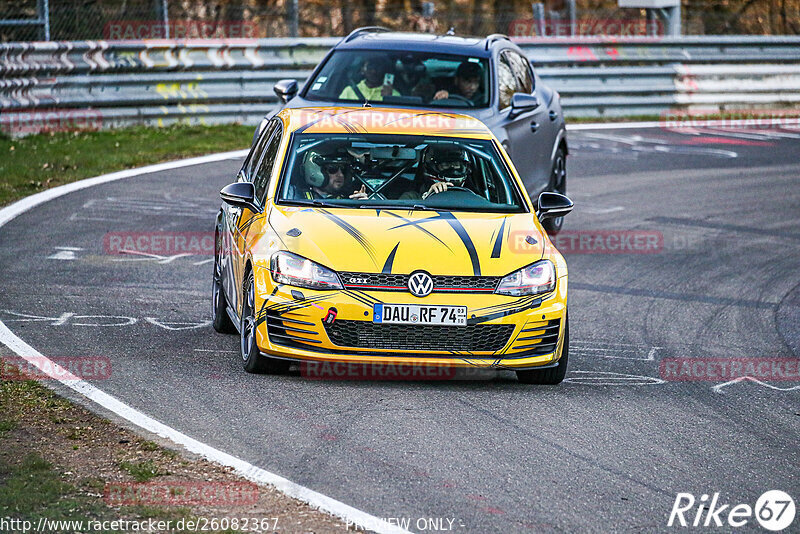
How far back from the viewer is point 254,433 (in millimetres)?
6613

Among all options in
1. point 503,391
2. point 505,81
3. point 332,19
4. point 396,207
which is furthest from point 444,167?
point 332,19

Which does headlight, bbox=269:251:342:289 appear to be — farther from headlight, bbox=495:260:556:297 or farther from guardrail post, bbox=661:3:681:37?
guardrail post, bbox=661:3:681:37

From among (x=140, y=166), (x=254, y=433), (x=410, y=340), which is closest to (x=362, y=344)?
(x=410, y=340)

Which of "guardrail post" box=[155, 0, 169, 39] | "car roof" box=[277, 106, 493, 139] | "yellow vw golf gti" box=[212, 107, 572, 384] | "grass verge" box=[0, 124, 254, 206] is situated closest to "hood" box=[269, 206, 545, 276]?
"yellow vw golf gti" box=[212, 107, 572, 384]

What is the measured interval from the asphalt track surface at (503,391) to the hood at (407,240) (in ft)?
2.37

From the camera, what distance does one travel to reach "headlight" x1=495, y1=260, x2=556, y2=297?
7.64m

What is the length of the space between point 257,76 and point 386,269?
1331 centimetres

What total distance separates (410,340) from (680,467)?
1.78 metres

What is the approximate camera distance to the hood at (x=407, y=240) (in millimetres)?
7582

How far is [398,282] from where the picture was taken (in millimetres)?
7492

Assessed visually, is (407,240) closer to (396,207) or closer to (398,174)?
(396,207)

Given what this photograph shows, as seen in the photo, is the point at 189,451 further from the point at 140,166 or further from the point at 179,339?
the point at 140,166

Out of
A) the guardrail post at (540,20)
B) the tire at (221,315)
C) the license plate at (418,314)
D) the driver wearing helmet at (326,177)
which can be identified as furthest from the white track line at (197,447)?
the guardrail post at (540,20)

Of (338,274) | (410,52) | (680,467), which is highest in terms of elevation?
(410,52)
